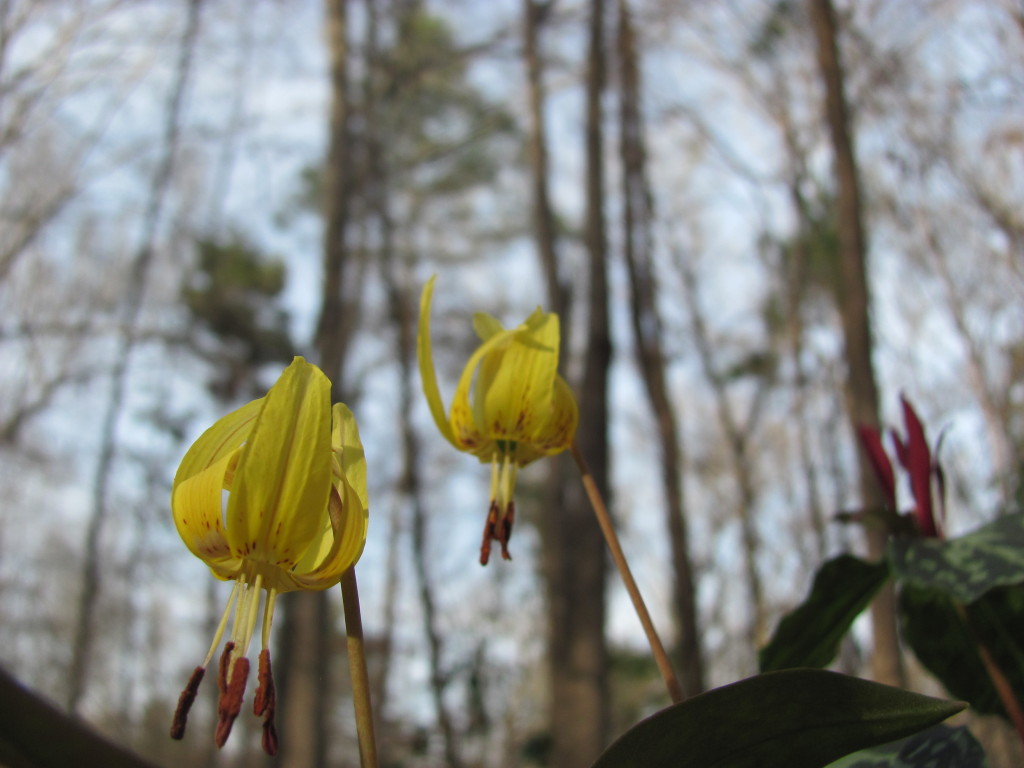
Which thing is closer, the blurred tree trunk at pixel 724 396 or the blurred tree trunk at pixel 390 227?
the blurred tree trunk at pixel 390 227

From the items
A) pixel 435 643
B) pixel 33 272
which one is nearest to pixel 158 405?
pixel 33 272

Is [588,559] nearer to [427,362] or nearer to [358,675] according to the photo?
[427,362]

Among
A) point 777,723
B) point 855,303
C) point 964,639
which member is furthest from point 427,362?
point 855,303

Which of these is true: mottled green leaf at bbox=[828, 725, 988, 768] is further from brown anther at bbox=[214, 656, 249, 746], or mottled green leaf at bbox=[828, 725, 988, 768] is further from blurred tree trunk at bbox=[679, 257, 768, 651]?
blurred tree trunk at bbox=[679, 257, 768, 651]

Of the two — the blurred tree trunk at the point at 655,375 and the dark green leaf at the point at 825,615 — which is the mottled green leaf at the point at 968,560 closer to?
the dark green leaf at the point at 825,615

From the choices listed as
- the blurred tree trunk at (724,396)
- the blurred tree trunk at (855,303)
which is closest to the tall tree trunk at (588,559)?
the blurred tree trunk at (855,303)

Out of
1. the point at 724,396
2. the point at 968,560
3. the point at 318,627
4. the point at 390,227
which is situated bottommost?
the point at 318,627
